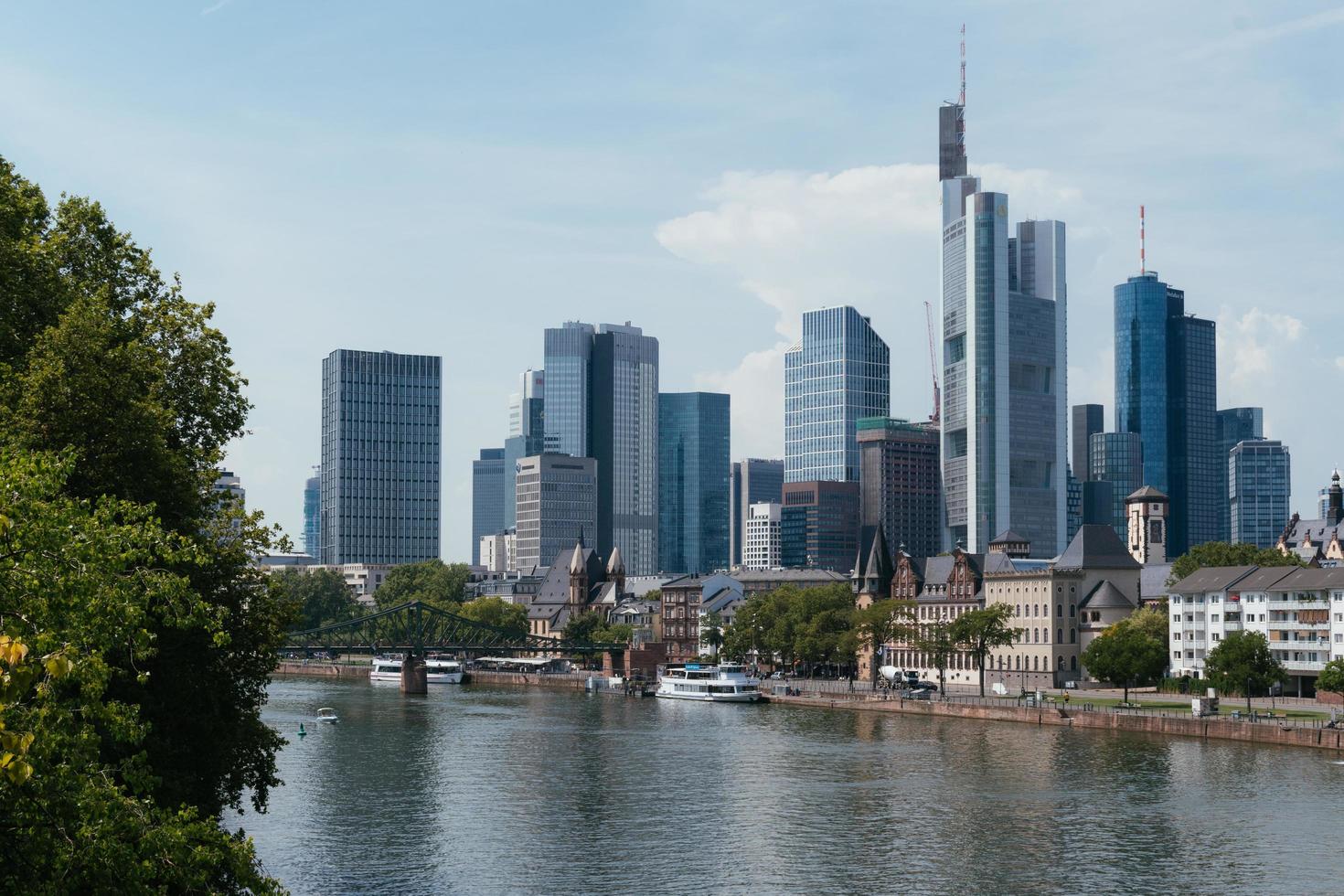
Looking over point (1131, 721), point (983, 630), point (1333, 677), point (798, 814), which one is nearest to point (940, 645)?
point (983, 630)

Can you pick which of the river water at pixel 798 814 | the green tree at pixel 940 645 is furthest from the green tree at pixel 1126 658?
the river water at pixel 798 814

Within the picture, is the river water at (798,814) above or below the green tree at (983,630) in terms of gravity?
below

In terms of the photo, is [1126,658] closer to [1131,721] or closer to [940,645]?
[940,645]

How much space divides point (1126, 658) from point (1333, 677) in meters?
28.7

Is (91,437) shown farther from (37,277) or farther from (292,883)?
(292,883)

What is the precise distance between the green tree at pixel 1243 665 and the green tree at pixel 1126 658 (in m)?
10.5

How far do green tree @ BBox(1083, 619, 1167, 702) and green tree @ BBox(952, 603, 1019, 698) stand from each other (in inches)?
437

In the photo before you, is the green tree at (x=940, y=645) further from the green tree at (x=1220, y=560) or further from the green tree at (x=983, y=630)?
the green tree at (x=1220, y=560)

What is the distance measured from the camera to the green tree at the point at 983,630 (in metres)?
179

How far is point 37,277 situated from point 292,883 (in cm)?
2723

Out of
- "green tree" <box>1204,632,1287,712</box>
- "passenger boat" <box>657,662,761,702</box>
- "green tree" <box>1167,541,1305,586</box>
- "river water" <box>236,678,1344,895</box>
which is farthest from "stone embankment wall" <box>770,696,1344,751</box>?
"green tree" <box>1167,541,1305,586</box>

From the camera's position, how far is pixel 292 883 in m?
64.1

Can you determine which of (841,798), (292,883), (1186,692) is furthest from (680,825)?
(1186,692)

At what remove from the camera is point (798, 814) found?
85.8 m
